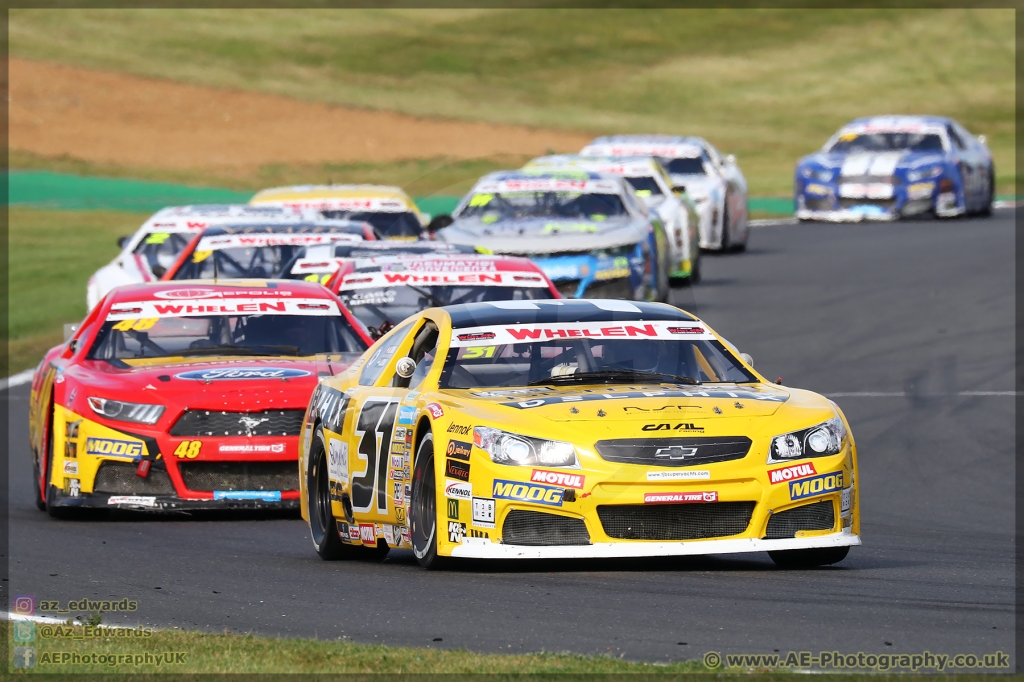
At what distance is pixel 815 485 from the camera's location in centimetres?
815

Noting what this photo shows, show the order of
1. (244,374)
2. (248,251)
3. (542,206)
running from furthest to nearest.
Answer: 1. (542,206)
2. (248,251)
3. (244,374)

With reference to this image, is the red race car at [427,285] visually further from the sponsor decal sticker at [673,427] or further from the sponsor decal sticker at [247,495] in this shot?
the sponsor decal sticker at [673,427]

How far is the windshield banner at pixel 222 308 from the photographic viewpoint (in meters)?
12.3

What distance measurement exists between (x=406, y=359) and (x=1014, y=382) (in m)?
8.51

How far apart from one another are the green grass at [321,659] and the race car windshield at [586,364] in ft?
7.64

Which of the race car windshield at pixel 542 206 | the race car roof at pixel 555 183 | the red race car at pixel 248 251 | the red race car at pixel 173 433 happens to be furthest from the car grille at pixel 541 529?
the race car roof at pixel 555 183

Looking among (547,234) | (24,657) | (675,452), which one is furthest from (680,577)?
(547,234)

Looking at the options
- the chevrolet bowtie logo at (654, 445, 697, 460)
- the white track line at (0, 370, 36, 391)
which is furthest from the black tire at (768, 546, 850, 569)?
the white track line at (0, 370, 36, 391)

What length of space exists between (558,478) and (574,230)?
11.2 metres

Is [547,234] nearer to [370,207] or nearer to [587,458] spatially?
[370,207]

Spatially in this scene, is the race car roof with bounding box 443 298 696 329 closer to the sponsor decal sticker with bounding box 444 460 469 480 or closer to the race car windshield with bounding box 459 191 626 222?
the sponsor decal sticker with bounding box 444 460 469 480

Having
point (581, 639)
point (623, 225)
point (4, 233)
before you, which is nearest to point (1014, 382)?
→ point (623, 225)

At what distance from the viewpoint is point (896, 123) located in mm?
30812

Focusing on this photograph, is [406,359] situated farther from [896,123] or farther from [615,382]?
[896,123]
